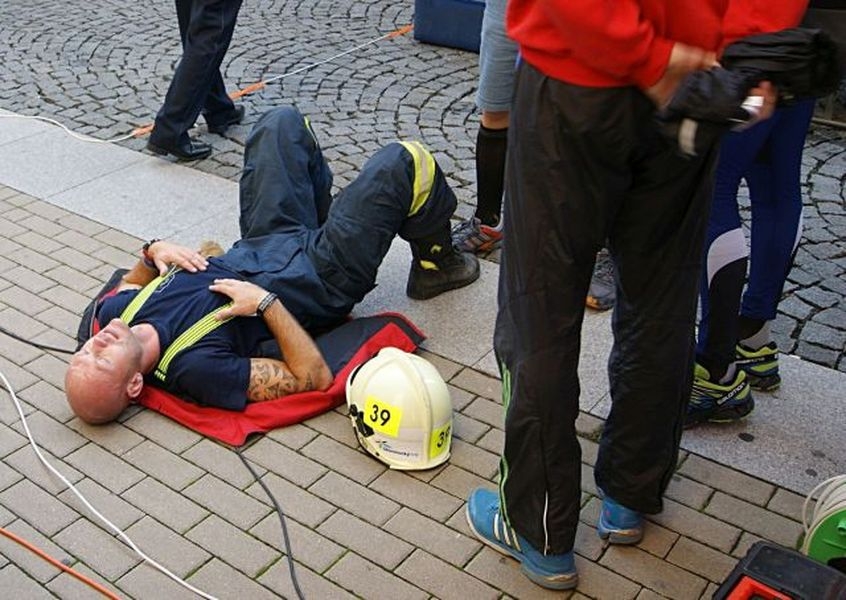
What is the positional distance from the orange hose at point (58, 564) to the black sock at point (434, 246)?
1.89 meters

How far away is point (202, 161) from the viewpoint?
5.90 m

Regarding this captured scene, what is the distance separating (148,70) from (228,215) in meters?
2.65

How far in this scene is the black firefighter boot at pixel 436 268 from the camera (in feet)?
13.9

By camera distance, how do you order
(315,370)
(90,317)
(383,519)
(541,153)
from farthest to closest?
(90,317)
(315,370)
(383,519)
(541,153)

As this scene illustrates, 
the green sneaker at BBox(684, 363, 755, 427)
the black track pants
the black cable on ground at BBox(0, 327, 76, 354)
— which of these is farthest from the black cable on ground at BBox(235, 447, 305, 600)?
the green sneaker at BBox(684, 363, 755, 427)

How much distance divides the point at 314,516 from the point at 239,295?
0.91 meters

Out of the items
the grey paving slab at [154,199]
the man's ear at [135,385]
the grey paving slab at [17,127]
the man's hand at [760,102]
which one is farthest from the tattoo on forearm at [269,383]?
the grey paving slab at [17,127]

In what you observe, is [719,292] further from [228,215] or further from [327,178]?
[228,215]

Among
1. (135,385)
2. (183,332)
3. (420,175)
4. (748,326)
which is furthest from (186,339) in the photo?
(748,326)

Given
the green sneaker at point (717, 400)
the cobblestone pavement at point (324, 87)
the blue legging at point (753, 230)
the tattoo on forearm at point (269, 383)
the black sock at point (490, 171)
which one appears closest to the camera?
the blue legging at point (753, 230)

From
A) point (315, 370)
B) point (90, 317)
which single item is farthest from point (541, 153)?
point (90, 317)

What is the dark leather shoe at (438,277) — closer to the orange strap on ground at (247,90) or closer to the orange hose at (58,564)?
the orange hose at (58,564)

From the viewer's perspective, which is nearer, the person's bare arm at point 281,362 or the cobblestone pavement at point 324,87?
the person's bare arm at point 281,362

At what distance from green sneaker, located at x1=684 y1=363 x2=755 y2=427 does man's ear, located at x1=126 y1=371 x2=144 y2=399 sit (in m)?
1.84
